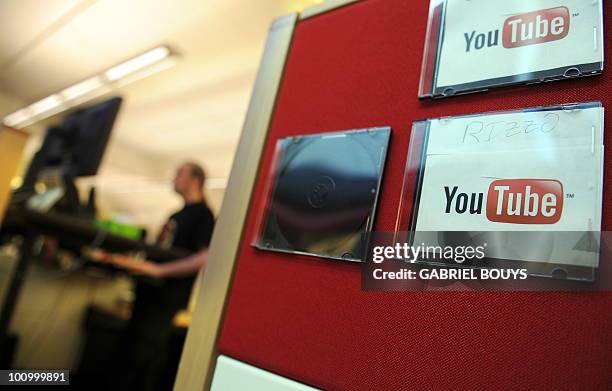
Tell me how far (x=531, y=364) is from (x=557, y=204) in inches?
6.3

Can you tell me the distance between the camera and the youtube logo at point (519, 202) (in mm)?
399

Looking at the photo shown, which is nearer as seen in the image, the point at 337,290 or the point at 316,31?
the point at 337,290

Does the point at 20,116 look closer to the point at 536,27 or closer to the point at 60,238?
the point at 60,238

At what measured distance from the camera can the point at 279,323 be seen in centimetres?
55

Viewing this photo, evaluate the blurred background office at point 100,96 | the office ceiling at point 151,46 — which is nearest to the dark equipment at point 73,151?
the blurred background office at point 100,96

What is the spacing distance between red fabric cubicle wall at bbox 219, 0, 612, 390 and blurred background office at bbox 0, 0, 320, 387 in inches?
40.6

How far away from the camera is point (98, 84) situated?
167 inches

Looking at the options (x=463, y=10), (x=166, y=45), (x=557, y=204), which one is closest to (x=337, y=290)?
(x=557, y=204)

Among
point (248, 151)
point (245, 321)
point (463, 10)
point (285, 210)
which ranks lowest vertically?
point (245, 321)

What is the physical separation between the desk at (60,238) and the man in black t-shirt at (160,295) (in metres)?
0.06

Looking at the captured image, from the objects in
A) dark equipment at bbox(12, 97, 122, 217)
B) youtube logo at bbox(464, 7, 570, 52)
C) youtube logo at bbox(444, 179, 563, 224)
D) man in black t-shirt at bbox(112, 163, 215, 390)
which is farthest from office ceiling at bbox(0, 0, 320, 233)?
youtube logo at bbox(444, 179, 563, 224)

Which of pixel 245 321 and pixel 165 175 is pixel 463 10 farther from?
pixel 165 175

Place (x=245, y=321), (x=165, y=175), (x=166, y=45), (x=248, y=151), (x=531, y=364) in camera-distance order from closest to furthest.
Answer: (x=531, y=364) → (x=245, y=321) → (x=248, y=151) → (x=166, y=45) → (x=165, y=175)

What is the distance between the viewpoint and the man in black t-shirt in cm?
183
